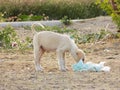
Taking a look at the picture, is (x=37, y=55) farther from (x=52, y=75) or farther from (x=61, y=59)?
(x=52, y=75)

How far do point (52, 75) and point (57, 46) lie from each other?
694 millimetres

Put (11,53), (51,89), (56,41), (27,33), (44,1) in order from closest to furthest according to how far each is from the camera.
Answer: (51,89) → (56,41) → (11,53) → (27,33) → (44,1)

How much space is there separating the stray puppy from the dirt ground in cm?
20

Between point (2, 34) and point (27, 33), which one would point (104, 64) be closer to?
point (2, 34)

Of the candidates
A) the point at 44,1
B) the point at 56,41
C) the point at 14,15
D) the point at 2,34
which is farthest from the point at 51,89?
the point at 44,1

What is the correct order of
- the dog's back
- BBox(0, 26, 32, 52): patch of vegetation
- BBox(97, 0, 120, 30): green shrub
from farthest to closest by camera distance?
BBox(97, 0, 120, 30): green shrub < BBox(0, 26, 32, 52): patch of vegetation < the dog's back

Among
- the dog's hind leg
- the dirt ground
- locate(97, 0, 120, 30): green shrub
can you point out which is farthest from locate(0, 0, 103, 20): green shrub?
the dog's hind leg

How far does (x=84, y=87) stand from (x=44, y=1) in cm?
1562

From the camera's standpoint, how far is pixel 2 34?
42.8ft

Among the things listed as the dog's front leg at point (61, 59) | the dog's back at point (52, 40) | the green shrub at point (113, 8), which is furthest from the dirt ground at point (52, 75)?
the green shrub at point (113, 8)

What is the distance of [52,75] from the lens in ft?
29.3

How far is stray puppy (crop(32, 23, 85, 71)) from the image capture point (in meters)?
9.38

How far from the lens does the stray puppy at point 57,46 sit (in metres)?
9.38

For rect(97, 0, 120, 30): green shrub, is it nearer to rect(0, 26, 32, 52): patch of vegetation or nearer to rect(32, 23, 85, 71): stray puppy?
rect(0, 26, 32, 52): patch of vegetation
